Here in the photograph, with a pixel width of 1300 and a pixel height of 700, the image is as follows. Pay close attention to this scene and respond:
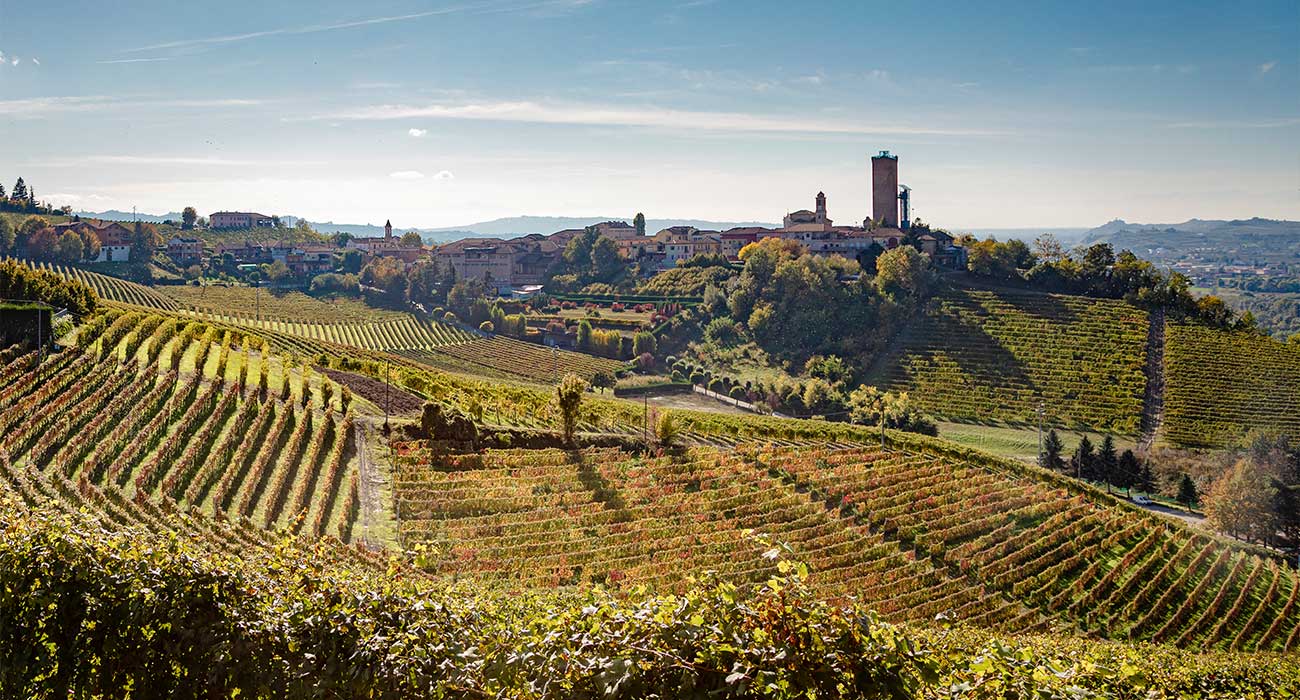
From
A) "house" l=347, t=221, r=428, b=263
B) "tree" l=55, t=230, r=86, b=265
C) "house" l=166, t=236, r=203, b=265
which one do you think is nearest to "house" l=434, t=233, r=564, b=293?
"house" l=347, t=221, r=428, b=263

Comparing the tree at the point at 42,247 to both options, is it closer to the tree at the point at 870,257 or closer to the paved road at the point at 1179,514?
the tree at the point at 870,257

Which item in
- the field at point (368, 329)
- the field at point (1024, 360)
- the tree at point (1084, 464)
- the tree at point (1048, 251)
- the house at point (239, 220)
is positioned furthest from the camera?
the house at point (239, 220)

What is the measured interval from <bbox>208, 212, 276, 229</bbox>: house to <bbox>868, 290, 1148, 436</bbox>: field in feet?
283

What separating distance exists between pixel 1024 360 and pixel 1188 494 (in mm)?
21181

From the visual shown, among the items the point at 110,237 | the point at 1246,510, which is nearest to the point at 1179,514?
the point at 1246,510

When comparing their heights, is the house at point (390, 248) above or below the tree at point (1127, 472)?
above

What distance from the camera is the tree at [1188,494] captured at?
36.0 m

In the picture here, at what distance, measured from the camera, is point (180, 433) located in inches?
732

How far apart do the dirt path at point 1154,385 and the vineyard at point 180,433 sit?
128 ft

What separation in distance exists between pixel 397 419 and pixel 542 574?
9.38 meters

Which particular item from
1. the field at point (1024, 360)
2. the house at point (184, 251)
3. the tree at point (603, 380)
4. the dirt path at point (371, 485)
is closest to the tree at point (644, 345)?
the tree at point (603, 380)

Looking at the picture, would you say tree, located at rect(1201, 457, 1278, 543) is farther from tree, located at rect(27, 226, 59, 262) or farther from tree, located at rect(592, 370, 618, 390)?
tree, located at rect(27, 226, 59, 262)

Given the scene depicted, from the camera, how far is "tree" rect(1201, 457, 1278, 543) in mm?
29953

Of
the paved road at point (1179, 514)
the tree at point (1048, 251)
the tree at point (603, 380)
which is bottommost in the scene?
the paved road at point (1179, 514)
